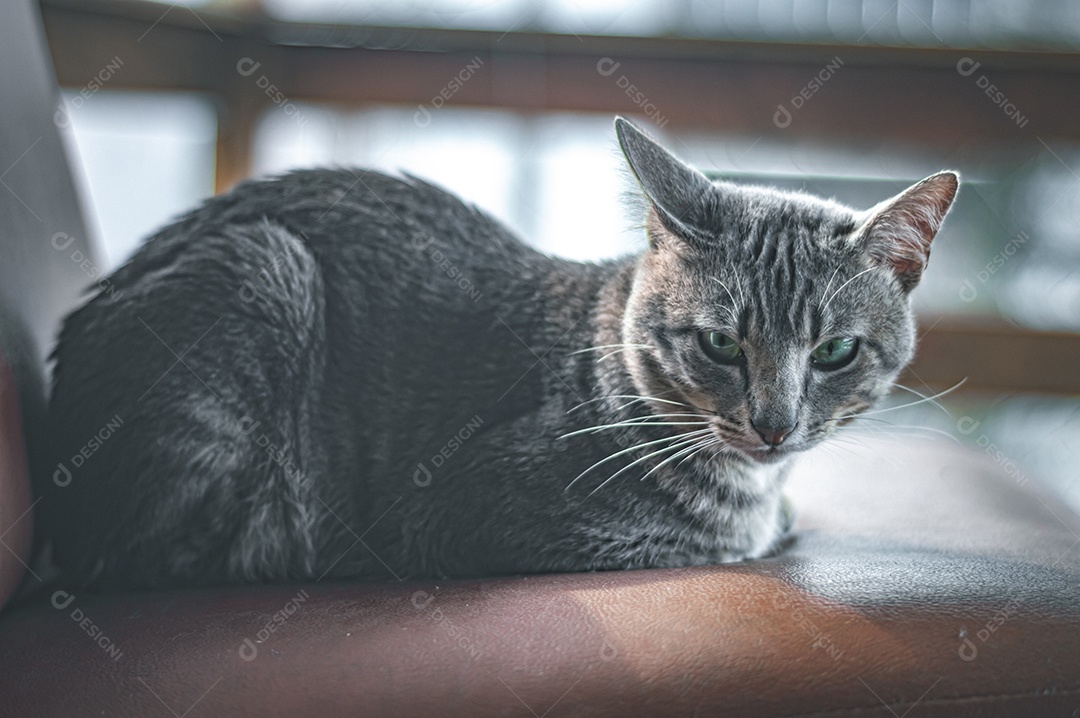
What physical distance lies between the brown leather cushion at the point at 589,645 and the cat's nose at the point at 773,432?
0.16m

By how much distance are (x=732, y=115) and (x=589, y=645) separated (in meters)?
2.24

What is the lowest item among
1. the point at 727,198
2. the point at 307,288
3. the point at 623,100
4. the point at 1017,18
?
the point at 307,288

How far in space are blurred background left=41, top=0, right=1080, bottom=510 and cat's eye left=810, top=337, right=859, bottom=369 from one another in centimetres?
147

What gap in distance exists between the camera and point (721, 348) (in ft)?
3.87

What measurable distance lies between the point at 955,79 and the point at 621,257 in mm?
1875

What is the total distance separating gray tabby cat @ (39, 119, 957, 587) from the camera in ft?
3.77

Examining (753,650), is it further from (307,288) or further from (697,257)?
(307,288)

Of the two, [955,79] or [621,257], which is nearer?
[621,257]

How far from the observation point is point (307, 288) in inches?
51.5

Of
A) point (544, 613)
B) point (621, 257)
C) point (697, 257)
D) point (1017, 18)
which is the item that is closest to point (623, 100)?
point (1017, 18)
